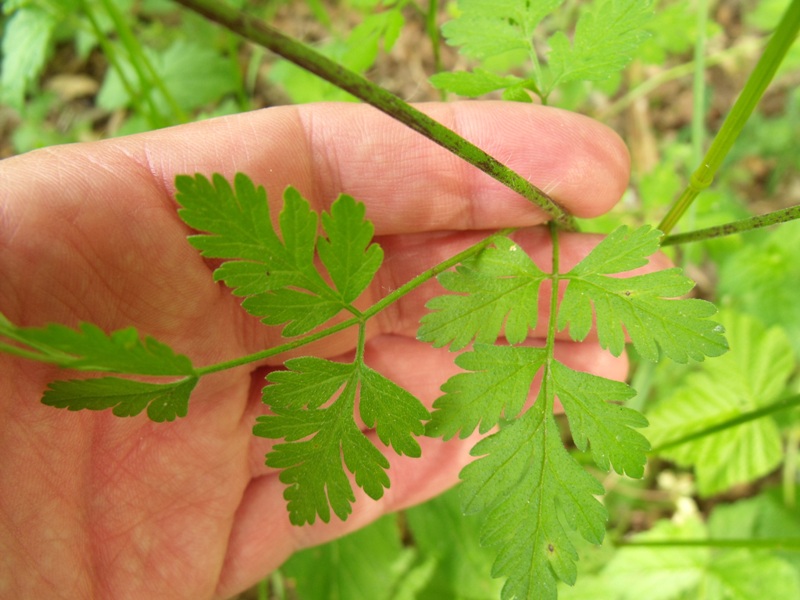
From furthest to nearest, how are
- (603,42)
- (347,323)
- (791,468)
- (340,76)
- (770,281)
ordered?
1. (791,468)
2. (770,281)
3. (603,42)
4. (347,323)
5. (340,76)

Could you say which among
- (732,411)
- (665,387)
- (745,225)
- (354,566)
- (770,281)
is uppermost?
(745,225)

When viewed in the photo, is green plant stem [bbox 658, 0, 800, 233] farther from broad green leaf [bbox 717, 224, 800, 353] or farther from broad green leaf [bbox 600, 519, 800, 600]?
broad green leaf [bbox 600, 519, 800, 600]

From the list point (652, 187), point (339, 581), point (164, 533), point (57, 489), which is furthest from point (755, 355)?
point (57, 489)

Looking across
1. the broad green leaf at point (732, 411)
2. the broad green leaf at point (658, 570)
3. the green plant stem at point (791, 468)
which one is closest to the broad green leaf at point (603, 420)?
the broad green leaf at point (732, 411)

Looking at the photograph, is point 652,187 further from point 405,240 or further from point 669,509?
point 669,509

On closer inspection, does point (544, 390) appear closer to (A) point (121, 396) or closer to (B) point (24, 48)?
(A) point (121, 396)

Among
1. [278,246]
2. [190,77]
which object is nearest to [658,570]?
[278,246]

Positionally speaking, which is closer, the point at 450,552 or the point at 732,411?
the point at 732,411
